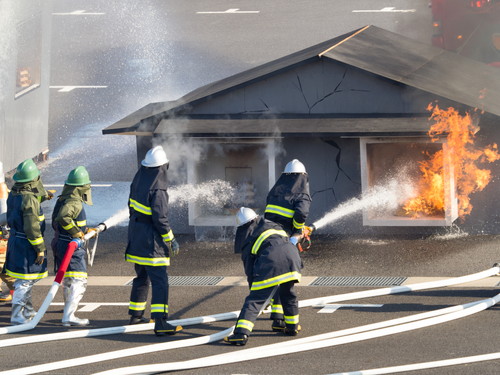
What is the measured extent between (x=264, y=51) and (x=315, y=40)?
5.40 ft

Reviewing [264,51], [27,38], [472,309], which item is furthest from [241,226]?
[264,51]

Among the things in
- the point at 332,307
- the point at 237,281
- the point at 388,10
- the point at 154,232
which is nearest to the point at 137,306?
the point at 154,232

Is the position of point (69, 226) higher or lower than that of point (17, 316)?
higher

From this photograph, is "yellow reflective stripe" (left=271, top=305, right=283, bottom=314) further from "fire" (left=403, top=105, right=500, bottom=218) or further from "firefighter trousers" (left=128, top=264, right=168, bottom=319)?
"fire" (left=403, top=105, right=500, bottom=218)

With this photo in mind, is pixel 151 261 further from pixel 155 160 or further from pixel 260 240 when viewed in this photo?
pixel 260 240

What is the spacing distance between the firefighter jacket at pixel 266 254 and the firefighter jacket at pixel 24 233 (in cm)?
224

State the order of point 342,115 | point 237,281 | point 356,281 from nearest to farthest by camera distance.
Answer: point 356,281 < point 237,281 < point 342,115

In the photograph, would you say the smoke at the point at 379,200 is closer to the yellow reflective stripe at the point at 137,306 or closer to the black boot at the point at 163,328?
the yellow reflective stripe at the point at 137,306

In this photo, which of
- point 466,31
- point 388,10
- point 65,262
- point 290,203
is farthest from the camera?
point 388,10

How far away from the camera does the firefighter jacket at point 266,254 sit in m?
10.3

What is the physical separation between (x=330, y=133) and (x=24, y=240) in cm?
568

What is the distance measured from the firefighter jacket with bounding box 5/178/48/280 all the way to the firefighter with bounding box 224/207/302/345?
224 cm

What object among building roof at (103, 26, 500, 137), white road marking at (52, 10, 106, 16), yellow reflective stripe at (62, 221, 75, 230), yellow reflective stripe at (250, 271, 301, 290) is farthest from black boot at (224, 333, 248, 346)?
white road marking at (52, 10, 106, 16)

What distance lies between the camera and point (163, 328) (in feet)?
34.9
